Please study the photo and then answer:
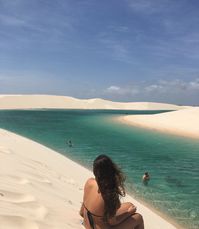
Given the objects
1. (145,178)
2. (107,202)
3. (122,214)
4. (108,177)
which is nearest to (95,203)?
(107,202)

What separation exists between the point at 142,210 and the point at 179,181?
21.6ft

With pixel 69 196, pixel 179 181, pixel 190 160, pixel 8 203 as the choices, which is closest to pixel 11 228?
pixel 8 203

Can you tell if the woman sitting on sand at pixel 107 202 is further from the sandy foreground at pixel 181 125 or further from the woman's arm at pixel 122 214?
the sandy foreground at pixel 181 125

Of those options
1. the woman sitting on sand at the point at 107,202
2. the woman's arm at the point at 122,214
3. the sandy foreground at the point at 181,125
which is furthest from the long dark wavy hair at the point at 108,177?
the sandy foreground at the point at 181,125

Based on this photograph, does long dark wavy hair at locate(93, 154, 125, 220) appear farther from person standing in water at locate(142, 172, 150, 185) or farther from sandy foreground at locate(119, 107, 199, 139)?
sandy foreground at locate(119, 107, 199, 139)

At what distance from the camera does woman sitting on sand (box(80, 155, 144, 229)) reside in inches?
179

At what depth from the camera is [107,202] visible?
4.71m

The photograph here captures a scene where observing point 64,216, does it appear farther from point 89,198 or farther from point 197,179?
point 197,179

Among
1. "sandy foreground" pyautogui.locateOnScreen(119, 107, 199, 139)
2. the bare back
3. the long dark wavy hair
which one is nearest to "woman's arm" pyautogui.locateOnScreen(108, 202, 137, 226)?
the bare back

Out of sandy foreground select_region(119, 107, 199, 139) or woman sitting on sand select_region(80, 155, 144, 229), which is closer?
woman sitting on sand select_region(80, 155, 144, 229)

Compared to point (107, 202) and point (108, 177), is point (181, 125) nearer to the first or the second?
point (107, 202)

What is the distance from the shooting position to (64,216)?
5926mm

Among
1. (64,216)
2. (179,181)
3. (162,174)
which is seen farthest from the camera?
(162,174)

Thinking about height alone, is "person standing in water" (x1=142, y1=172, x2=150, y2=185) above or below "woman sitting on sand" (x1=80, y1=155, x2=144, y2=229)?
below
